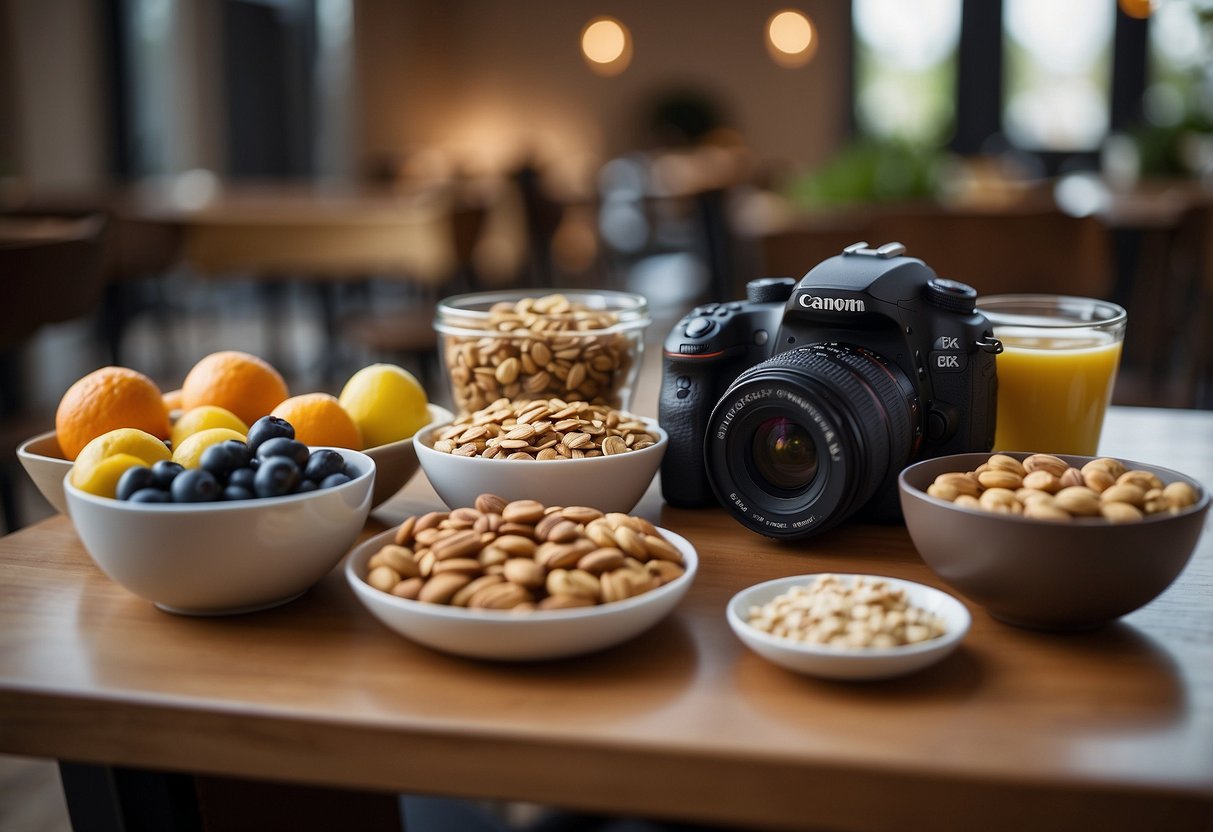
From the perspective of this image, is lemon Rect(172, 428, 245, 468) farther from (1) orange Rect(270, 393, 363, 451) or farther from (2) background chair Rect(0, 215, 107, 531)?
(2) background chair Rect(0, 215, 107, 531)

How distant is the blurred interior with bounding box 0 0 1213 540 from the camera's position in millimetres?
2684

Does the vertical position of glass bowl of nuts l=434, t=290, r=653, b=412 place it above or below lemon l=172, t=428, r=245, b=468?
above

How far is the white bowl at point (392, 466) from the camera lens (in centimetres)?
86

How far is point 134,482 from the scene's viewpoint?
660 mm

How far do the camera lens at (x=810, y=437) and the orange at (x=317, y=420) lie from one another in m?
0.28

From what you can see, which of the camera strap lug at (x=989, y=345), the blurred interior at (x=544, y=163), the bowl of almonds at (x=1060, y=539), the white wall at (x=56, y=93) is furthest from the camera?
the white wall at (x=56, y=93)

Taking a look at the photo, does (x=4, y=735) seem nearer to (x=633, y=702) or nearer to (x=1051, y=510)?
(x=633, y=702)

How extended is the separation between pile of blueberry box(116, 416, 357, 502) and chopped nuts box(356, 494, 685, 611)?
0.07 metres

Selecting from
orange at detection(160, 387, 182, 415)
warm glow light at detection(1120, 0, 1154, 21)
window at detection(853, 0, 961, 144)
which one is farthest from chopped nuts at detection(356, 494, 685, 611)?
window at detection(853, 0, 961, 144)

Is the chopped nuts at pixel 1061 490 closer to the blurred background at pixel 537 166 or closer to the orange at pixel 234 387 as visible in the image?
Result: the orange at pixel 234 387

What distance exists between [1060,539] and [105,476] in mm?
569

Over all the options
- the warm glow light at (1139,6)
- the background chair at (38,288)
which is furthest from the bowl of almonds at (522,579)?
the warm glow light at (1139,6)

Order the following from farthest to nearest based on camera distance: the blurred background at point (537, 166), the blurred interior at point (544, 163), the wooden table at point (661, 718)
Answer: the blurred interior at point (544, 163) → the blurred background at point (537, 166) → the wooden table at point (661, 718)

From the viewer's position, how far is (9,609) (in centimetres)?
71
